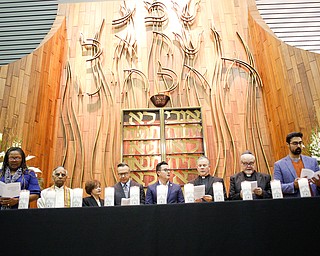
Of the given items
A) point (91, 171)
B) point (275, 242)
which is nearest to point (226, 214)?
point (275, 242)

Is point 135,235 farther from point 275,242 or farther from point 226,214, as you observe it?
point 275,242

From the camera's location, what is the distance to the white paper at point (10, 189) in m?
2.62

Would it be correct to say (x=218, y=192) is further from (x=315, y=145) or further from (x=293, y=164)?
(x=315, y=145)

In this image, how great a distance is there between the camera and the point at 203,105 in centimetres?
575

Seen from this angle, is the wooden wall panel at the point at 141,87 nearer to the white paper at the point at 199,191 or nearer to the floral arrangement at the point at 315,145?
the floral arrangement at the point at 315,145

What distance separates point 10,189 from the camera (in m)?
2.62

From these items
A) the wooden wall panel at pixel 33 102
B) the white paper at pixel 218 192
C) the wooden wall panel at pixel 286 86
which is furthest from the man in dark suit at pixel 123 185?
the wooden wall panel at pixel 286 86

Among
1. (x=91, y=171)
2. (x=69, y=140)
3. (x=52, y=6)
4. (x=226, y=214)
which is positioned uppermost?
(x=52, y=6)

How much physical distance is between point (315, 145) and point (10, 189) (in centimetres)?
362

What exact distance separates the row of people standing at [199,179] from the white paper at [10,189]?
0.04 m

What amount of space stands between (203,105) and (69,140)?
2303 mm

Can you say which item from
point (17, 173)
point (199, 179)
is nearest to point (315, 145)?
point (199, 179)

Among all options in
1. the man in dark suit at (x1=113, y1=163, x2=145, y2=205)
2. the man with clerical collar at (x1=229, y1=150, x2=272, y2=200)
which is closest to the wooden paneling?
the man in dark suit at (x1=113, y1=163, x2=145, y2=205)

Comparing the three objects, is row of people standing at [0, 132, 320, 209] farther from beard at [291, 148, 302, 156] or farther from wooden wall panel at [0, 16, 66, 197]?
wooden wall panel at [0, 16, 66, 197]
